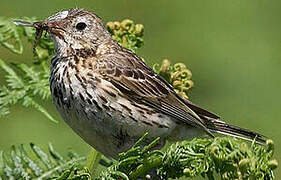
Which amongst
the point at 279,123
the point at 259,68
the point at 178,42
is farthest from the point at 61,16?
the point at 178,42

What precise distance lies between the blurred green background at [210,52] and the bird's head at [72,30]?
2.12 metres

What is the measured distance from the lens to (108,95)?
179 inches

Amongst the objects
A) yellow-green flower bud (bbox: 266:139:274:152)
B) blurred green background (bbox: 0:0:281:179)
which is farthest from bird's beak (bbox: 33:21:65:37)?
blurred green background (bbox: 0:0:281:179)

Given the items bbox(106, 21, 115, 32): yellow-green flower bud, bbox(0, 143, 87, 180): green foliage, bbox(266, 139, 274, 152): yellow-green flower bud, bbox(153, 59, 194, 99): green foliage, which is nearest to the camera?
bbox(266, 139, 274, 152): yellow-green flower bud

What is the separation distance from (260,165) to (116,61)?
156 centimetres

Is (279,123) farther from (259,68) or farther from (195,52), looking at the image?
(195,52)

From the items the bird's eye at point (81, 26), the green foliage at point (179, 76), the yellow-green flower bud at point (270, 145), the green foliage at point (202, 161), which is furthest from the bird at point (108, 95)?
the yellow-green flower bud at point (270, 145)

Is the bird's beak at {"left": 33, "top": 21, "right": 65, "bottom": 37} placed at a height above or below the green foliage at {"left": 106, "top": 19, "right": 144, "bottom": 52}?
above

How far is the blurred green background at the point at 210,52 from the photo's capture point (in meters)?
7.54

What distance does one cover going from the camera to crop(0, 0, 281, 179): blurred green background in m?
7.54

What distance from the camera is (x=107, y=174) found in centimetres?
358

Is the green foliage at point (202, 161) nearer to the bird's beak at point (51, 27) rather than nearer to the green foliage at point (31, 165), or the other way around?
the green foliage at point (31, 165)

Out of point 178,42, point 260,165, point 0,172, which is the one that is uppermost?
point 178,42

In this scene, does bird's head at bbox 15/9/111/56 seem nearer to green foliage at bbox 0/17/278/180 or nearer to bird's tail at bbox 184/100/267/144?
green foliage at bbox 0/17/278/180
